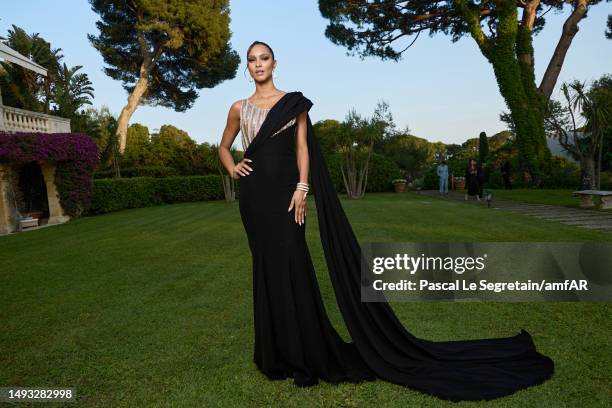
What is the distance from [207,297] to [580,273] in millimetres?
4768

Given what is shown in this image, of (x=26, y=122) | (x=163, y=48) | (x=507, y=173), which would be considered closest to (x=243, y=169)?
(x=26, y=122)

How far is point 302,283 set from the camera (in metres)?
2.82

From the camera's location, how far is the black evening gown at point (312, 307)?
2740 millimetres

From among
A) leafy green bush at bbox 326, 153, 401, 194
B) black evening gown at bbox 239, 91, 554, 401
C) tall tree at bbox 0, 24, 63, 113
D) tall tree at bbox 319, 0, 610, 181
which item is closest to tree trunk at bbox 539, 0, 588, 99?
tall tree at bbox 319, 0, 610, 181

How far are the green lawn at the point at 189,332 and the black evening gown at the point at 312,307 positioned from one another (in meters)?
0.16

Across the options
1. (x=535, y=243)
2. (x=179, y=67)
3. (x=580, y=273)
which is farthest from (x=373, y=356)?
(x=179, y=67)

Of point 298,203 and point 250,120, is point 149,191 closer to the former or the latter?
point 250,120

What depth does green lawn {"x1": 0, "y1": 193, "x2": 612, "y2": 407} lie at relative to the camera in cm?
259

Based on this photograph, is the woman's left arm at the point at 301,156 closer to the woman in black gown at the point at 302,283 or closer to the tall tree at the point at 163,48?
the woman in black gown at the point at 302,283

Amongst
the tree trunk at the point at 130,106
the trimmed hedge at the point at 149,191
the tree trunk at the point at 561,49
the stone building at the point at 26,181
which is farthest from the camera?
the tree trunk at the point at 130,106

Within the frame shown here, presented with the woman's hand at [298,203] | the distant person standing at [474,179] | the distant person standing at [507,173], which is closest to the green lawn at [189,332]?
the woman's hand at [298,203]

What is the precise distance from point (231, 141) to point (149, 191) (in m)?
22.2

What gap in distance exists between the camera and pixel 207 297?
4977 millimetres

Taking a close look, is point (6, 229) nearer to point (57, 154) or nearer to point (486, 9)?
point (57, 154)
